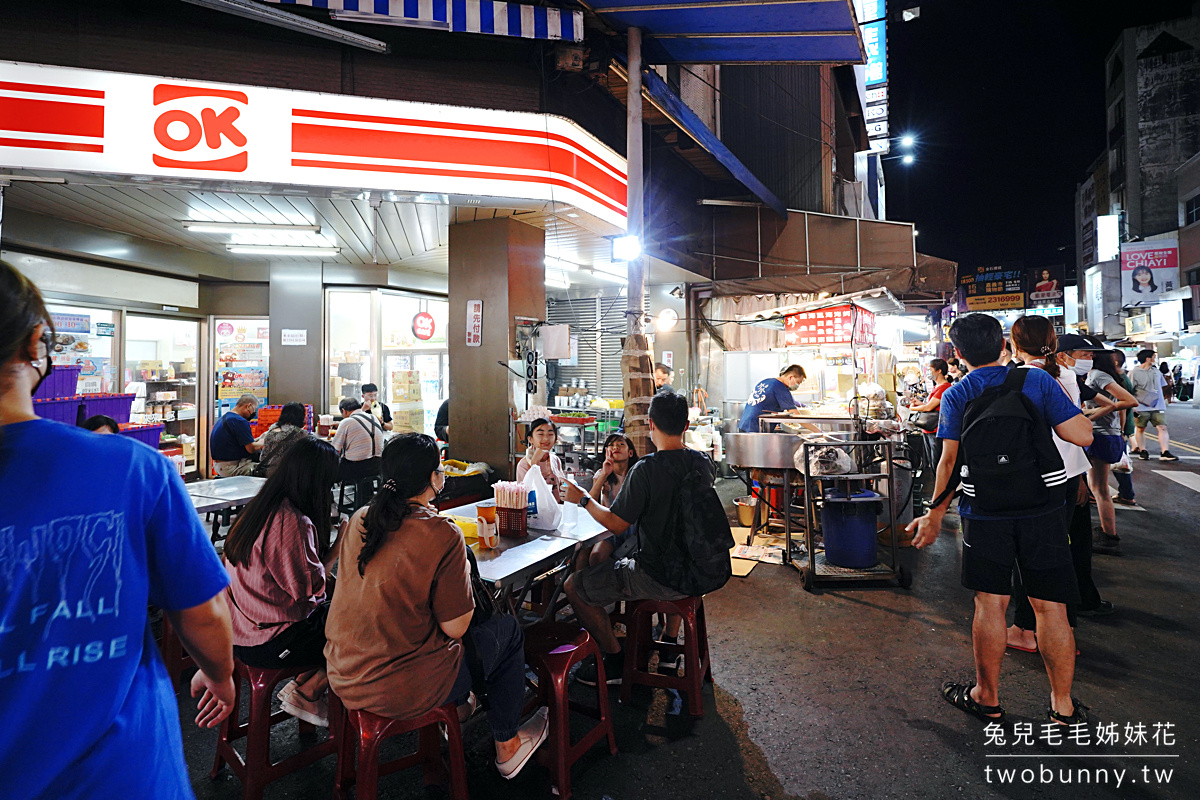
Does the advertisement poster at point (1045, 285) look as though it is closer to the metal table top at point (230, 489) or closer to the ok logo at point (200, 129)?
the ok logo at point (200, 129)

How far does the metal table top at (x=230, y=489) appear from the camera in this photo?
4938 mm

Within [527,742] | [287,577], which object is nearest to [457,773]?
[527,742]

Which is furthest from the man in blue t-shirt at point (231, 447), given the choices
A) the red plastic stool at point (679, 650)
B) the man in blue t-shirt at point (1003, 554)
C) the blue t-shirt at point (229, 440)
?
the man in blue t-shirt at point (1003, 554)

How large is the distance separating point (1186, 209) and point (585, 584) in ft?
132

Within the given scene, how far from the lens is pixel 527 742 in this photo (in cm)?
275

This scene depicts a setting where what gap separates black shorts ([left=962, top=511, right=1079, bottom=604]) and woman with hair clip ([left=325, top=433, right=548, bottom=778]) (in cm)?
272

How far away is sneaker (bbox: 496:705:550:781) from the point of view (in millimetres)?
2652

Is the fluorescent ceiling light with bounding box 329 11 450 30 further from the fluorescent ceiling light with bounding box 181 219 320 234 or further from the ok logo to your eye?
the fluorescent ceiling light with bounding box 181 219 320 234

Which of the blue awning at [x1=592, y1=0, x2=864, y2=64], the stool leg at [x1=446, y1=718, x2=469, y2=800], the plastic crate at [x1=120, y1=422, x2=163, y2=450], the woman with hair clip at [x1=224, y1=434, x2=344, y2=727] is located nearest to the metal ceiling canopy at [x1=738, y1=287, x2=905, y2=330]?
the blue awning at [x1=592, y1=0, x2=864, y2=64]

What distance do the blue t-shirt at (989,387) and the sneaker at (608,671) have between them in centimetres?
233

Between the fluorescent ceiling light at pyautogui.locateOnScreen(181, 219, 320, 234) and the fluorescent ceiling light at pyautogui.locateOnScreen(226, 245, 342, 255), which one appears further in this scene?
the fluorescent ceiling light at pyautogui.locateOnScreen(226, 245, 342, 255)

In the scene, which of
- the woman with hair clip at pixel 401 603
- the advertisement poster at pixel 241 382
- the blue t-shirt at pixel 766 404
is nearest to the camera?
the woman with hair clip at pixel 401 603

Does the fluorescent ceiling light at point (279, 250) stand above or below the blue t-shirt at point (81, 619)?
above

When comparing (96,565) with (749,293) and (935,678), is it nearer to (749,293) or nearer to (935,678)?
(935,678)
